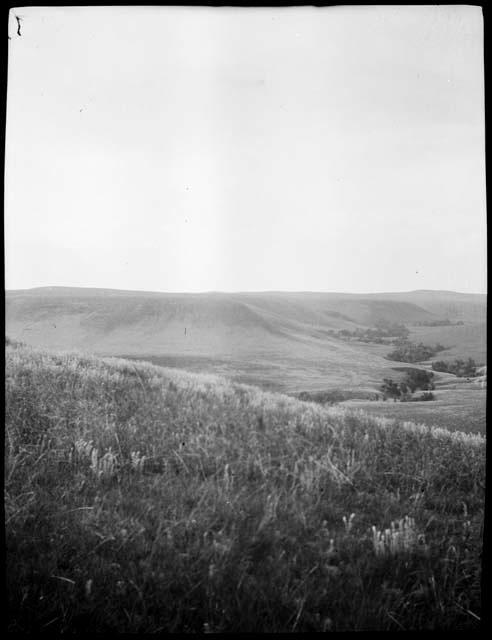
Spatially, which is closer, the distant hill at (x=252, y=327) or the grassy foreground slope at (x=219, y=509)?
the grassy foreground slope at (x=219, y=509)

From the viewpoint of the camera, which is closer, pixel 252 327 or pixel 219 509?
pixel 219 509

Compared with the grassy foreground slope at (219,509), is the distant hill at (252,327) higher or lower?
higher

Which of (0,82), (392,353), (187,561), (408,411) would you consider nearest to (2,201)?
(0,82)

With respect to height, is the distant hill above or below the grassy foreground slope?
above

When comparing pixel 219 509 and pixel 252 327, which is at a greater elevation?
pixel 252 327
